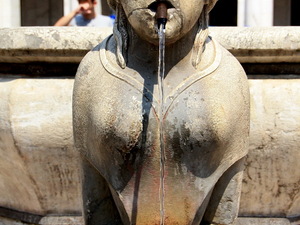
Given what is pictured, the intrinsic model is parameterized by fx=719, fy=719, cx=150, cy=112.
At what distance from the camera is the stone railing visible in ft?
9.05

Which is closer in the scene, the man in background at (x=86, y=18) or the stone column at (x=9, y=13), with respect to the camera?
the man in background at (x=86, y=18)

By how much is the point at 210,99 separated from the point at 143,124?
0.69 feet

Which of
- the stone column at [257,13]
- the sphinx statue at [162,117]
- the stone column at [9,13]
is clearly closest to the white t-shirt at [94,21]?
the sphinx statue at [162,117]

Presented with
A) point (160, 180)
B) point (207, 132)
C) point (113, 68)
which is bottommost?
point (160, 180)

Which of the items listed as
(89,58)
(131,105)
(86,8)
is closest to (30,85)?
(89,58)

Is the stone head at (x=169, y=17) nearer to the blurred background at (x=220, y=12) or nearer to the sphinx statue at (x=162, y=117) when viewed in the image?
the sphinx statue at (x=162, y=117)

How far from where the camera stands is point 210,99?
6.94 feet

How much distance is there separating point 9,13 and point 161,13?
10210 millimetres

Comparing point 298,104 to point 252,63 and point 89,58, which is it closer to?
point 252,63

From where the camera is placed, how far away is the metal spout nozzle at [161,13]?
2049mm

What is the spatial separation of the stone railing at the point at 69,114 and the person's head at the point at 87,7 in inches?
49.9

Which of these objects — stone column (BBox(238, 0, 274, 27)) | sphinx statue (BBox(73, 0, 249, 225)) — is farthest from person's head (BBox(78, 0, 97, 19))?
stone column (BBox(238, 0, 274, 27))

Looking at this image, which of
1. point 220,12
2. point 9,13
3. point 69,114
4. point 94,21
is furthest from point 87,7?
point 220,12

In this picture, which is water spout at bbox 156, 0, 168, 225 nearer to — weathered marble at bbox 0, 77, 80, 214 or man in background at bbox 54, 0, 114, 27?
weathered marble at bbox 0, 77, 80, 214
